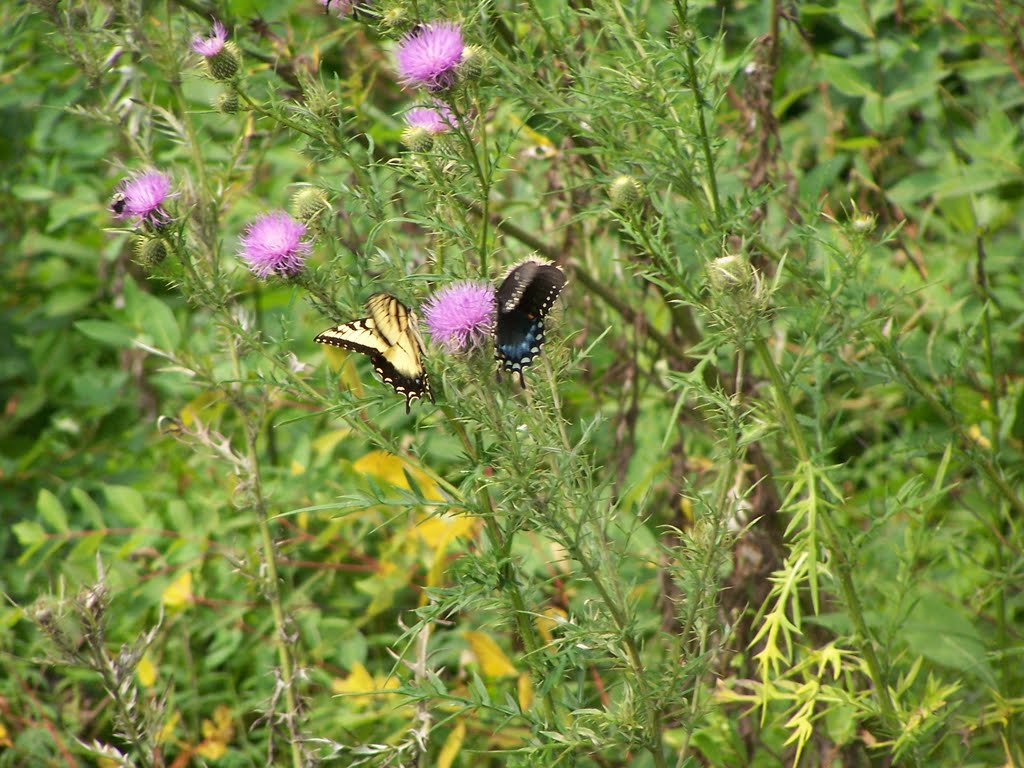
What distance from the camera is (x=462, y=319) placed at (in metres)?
1.47

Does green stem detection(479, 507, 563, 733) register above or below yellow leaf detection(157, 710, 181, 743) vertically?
above

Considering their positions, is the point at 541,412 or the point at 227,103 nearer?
the point at 541,412

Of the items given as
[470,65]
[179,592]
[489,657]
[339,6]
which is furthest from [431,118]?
[179,592]

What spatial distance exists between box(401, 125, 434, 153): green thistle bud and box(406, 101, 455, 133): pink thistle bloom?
0.04 ft

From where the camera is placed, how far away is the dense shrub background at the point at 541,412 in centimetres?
163

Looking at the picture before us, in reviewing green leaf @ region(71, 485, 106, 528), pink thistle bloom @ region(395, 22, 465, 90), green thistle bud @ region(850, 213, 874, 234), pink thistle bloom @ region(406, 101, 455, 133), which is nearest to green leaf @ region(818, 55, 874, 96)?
green thistle bud @ region(850, 213, 874, 234)

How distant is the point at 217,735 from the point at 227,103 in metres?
1.82

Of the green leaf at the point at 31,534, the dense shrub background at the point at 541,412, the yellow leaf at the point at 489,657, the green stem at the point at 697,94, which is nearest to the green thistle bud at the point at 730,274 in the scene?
the dense shrub background at the point at 541,412

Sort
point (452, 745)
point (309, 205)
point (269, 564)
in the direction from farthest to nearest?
point (452, 745), point (269, 564), point (309, 205)

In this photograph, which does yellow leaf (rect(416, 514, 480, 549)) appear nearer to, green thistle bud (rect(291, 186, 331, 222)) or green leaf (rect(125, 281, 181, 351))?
green leaf (rect(125, 281, 181, 351))

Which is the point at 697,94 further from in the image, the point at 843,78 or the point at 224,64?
the point at 843,78

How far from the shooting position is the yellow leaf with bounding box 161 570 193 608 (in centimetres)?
281

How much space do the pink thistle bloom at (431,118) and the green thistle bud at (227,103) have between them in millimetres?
292

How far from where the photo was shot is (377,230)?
5.24 ft
